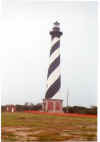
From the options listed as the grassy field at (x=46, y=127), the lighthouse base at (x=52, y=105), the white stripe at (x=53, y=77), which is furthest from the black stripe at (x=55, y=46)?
the grassy field at (x=46, y=127)

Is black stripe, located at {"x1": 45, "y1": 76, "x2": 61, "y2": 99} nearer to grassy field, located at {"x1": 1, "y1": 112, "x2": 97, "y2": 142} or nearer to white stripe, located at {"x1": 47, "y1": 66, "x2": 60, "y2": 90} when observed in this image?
white stripe, located at {"x1": 47, "y1": 66, "x2": 60, "y2": 90}

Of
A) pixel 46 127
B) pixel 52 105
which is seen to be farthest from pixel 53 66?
pixel 46 127

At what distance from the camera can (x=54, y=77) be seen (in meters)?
2.25

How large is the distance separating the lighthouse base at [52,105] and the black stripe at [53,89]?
0.04m

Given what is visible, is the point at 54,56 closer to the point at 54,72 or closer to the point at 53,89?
the point at 54,72

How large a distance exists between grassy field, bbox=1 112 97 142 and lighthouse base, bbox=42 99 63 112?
2.2 inches

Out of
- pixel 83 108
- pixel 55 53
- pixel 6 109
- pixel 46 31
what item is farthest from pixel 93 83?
pixel 6 109

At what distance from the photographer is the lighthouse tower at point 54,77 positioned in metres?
2.23

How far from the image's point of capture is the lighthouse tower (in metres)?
2.23

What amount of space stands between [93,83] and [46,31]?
A: 58 centimetres

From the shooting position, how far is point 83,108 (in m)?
2.21

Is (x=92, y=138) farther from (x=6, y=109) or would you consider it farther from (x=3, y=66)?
(x=3, y=66)

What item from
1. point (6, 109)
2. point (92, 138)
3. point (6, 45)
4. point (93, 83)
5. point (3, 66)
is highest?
point (6, 45)

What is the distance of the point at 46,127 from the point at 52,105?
0.18 metres
